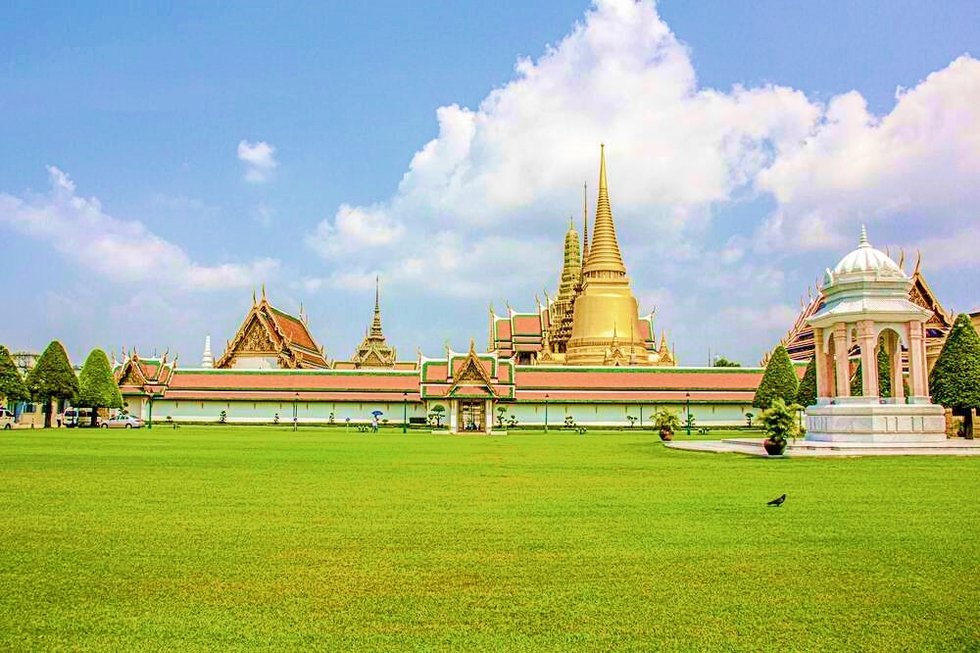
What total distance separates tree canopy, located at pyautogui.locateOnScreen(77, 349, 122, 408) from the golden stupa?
3395cm

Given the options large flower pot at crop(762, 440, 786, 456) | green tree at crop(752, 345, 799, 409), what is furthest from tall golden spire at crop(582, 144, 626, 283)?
large flower pot at crop(762, 440, 786, 456)

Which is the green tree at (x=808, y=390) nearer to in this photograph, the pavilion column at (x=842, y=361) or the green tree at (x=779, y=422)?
the pavilion column at (x=842, y=361)

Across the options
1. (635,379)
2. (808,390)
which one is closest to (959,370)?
(808,390)

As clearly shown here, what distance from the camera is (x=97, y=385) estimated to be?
47.3 meters

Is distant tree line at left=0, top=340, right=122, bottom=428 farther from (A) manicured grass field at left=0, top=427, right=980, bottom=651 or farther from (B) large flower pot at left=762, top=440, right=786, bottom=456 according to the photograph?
(B) large flower pot at left=762, top=440, right=786, bottom=456

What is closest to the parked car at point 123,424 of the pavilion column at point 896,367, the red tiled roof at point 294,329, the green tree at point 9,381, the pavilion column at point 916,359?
the green tree at point 9,381

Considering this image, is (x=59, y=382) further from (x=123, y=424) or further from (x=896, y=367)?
(x=896, y=367)

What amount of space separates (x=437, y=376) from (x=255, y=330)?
16285 mm

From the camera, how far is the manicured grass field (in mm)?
5199

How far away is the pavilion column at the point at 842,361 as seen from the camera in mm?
24109

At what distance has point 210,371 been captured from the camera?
178 ft

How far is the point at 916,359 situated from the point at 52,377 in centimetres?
4118

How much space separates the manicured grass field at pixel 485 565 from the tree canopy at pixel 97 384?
3595 centimetres

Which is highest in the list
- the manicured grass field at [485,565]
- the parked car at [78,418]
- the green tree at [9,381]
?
the green tree at [9,381]
